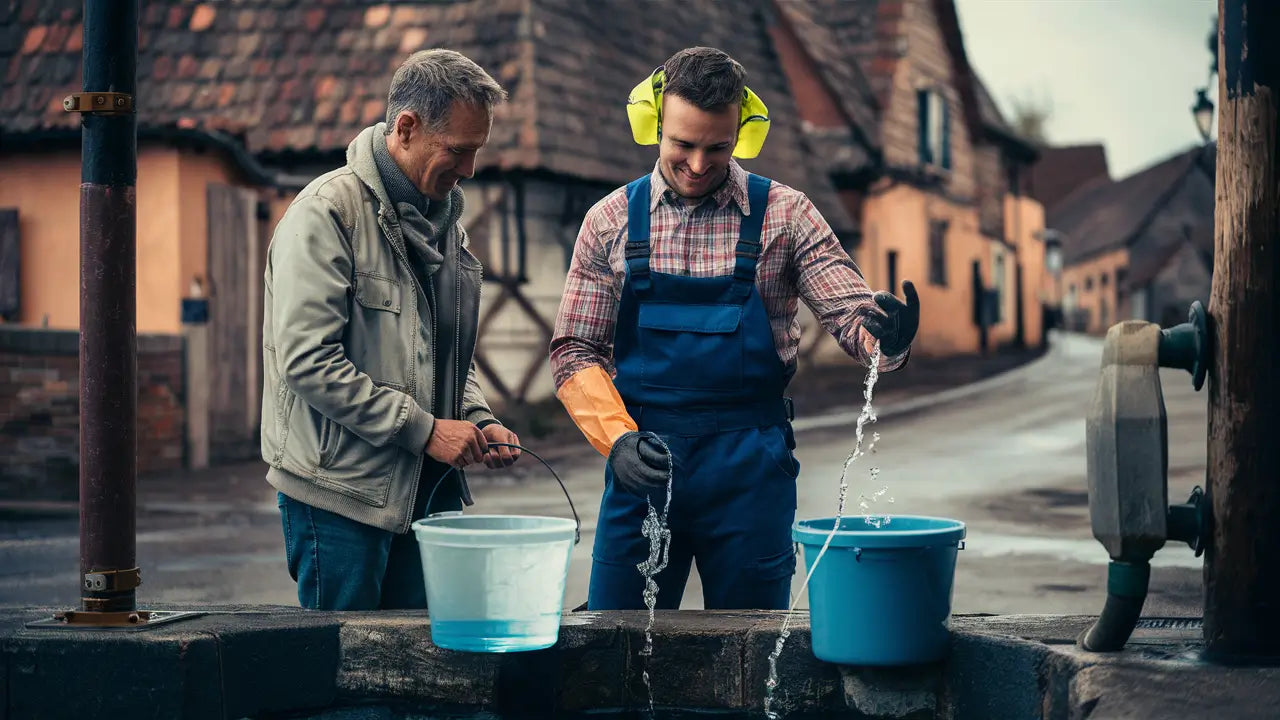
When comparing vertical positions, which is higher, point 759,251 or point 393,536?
point 759,251

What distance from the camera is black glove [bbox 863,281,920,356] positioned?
3910 millimetres

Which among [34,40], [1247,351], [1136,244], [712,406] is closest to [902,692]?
[712,406]

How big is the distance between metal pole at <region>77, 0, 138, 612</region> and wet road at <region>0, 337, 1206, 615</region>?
1.92 ft

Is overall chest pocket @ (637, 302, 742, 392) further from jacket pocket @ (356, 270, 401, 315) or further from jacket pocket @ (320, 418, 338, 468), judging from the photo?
jacket pocket @ (320, 418, 338, 468)

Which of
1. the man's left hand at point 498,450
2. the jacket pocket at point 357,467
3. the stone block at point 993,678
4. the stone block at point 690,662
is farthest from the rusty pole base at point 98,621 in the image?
the stone block at point 993,678

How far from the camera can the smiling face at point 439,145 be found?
4016 mm

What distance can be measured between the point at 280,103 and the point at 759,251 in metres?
14.0

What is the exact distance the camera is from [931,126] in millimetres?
30375

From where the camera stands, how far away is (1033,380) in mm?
24047

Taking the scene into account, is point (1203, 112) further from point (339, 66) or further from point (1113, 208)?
point (1113, 208)

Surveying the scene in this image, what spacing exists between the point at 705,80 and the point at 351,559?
1593mm

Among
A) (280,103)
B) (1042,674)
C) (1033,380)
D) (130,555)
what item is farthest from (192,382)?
(1033,380)

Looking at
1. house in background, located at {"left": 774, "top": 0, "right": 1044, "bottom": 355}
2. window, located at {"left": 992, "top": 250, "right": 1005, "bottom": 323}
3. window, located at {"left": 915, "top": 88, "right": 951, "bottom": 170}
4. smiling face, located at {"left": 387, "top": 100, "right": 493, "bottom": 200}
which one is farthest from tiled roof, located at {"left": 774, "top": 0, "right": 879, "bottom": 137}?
smiling face, located at {"left": 387, "top": 100, "right": 493, "bottom": 200}

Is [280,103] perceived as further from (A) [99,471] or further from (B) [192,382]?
(A) [99,471]
